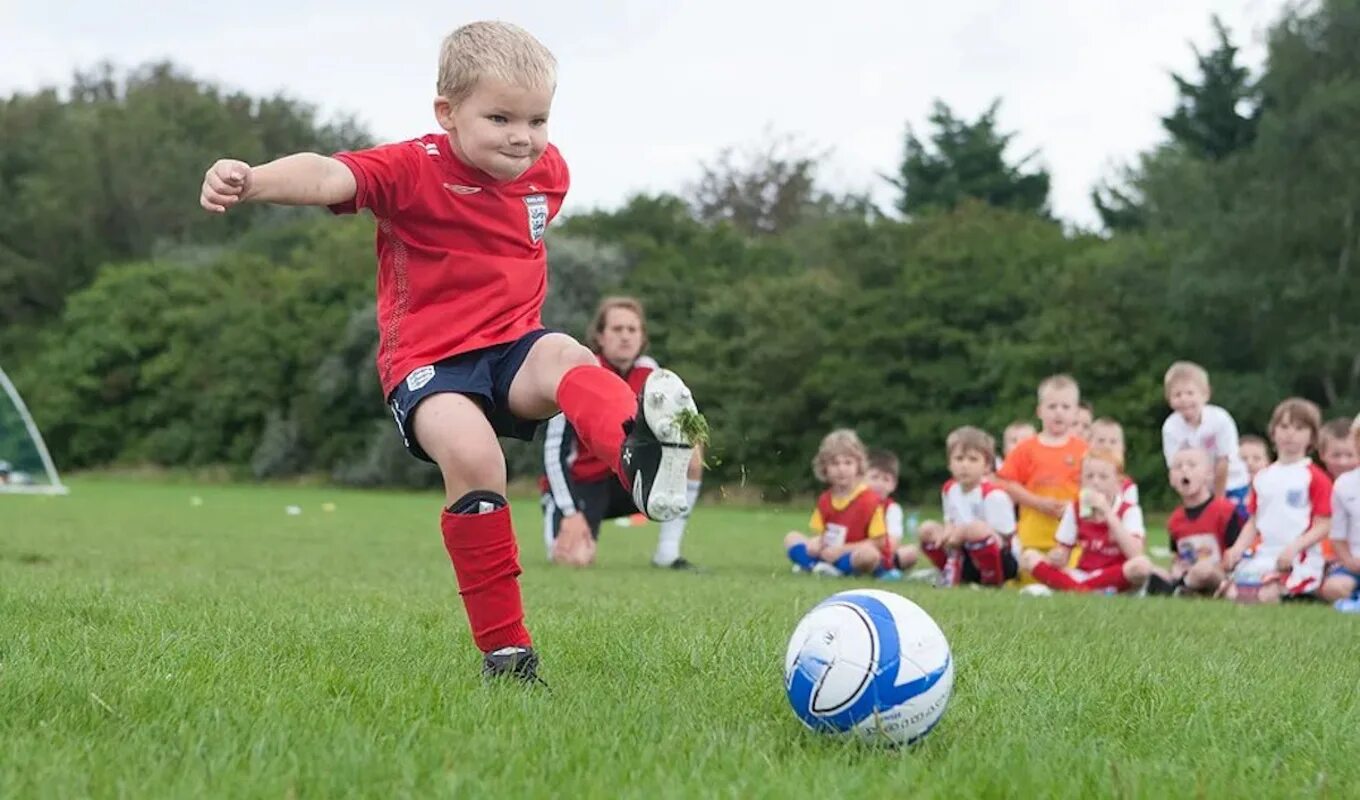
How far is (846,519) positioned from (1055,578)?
1.88 m

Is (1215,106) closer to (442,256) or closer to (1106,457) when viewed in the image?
(1106,457)

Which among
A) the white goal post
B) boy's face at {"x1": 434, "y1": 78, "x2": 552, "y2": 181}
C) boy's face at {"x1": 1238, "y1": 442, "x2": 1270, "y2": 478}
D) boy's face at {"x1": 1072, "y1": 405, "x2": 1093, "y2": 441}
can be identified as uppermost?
boy's face at {"x1": 434, "y1": 78, "x2": 552, "y2": 181}

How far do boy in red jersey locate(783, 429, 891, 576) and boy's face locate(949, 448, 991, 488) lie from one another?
0.76 m

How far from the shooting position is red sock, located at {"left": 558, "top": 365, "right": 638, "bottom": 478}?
4070 millimetres

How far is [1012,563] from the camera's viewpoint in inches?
469

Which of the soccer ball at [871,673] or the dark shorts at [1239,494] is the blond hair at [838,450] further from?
the soccer ball at [871,673]

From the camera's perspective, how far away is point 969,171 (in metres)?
49.0

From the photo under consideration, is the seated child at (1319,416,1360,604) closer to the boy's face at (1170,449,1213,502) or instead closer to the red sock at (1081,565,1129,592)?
the boy's face at (1170,449,1213,502)

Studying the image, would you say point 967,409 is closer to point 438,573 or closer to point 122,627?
point 438,573

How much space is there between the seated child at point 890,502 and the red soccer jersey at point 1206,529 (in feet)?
7.18

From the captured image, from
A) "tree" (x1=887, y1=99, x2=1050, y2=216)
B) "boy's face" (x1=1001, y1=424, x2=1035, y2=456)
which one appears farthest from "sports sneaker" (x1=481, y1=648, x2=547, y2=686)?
"tree" (x1=887, y1=99, x2=1050, y2=216)

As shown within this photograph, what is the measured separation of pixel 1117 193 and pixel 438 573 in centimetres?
4133

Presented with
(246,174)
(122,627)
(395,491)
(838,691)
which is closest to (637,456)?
(838,691)

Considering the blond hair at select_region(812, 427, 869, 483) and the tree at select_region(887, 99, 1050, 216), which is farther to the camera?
the tree at select_region(887, 99, 1050, 216)
